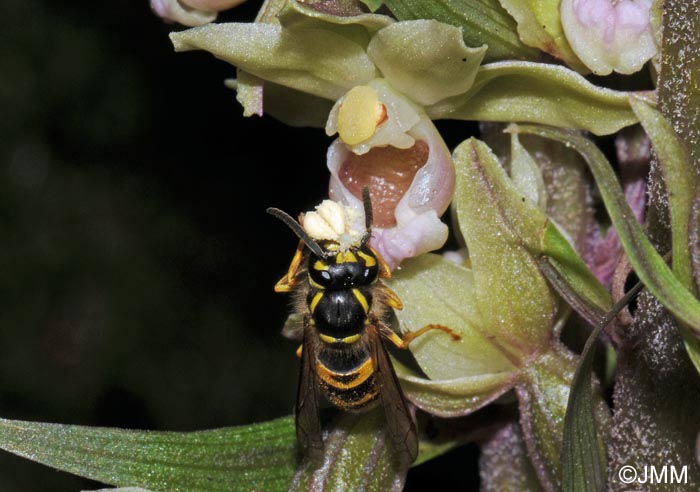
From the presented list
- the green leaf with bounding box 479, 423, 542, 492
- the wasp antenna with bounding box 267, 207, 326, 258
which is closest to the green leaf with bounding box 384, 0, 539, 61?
the wasp antenna with bounding box 267, 207, 326, 258

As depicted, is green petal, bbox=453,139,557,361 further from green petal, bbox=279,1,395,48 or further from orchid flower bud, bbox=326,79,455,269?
green petal, bbox=279,1,395,48

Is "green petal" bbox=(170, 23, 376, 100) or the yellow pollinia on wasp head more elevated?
"green petal" bbox=(170, 23, 376, 100)

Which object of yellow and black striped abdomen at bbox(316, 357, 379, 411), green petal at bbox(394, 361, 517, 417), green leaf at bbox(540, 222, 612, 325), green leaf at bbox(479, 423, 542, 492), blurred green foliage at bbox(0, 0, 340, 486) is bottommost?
blurred green foliage at bbox(0, 0, 340, 486)

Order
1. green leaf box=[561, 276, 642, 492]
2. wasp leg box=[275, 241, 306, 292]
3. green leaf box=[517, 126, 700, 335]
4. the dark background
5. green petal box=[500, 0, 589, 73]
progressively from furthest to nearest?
1. the dark background
2. wasp leg box=[275, 241, 306, 292]
3. green petal box=[500, 0, 589, 73]
4. green leaf box=[561, 276, 642, 492]
5. green leaf box=[517, 126, 700, 335]

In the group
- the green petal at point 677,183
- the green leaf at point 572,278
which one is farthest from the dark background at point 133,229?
the green petal at point 677,183

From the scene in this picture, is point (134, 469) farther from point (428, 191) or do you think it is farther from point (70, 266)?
point (70, 266)

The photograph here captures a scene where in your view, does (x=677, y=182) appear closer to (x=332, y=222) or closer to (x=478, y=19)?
(x=478, y=19)
